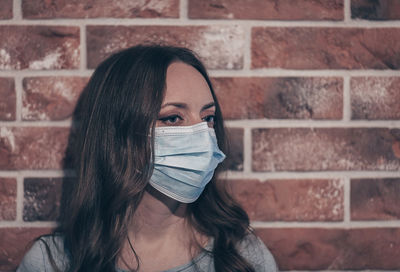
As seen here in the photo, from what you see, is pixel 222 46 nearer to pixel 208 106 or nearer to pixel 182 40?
pixel 182 40

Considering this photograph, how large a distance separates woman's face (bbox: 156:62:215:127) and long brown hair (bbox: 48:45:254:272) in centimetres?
2

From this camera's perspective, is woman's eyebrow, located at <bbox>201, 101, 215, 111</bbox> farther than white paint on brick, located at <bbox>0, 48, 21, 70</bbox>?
No

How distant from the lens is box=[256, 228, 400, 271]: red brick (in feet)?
3.84

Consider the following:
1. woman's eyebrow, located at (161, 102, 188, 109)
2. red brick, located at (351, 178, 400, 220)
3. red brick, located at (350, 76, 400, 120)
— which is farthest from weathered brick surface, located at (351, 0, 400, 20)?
woman's eyebrow, located at (161, 102, 188, 109)

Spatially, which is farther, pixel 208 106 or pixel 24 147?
pixel 24 147

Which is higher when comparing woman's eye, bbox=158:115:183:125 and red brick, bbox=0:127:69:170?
woman's eye, bbox=158:115:183:125

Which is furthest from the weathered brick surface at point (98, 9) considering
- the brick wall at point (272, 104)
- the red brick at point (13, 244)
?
the red brick at point (13, 244)

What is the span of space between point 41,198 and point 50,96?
27 centimetres

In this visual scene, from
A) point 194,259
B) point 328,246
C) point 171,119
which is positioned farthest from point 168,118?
point 328,246

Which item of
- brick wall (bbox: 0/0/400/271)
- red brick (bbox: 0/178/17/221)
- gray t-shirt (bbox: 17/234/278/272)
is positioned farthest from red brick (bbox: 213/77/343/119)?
red brick (bbox: 0/178/17/221)

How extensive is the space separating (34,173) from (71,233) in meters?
0.21

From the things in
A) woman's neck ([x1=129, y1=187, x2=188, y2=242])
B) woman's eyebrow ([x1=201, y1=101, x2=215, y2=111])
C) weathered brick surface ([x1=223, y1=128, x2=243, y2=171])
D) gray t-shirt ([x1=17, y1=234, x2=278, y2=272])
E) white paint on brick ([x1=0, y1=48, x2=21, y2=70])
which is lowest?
gray t-shirt ([x1=17, y1=234, x2=278, y2=272])

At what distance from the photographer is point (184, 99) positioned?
0.99 metres

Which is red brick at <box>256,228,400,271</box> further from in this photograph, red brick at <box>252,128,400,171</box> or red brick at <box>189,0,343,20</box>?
red brick at <box>189,0,343,20</box>
